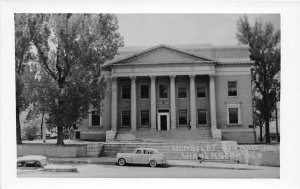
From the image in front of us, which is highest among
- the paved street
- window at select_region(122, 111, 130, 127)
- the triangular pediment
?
the triangular pediment

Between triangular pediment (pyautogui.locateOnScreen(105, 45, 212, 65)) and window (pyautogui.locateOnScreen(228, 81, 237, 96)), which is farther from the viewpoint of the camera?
window (pyautogui.locateOnScreen(228, 81, 237, 96))

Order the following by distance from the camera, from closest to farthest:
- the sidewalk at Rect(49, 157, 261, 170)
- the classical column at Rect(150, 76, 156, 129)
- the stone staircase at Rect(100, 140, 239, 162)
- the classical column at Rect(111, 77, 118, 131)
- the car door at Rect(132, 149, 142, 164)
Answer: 1. the sidewalk at Rect(49, 157, 261, 170)
2. the car door at Rect(132, 149, 142, 164)
3. the stone staircase at Rect(100, 140, 239, 162)
4. the classical column at Rect(111, 77, 118, 131)
5. the classical column at Rect(150, 76, 156, 129)

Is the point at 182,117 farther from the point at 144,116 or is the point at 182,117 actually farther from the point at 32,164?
the point at 32,164

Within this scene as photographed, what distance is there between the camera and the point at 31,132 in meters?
18.2

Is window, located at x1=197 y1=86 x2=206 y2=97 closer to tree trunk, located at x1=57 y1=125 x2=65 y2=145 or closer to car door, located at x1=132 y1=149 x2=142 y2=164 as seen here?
car door, located at x1=132 y1=149 x2=142 y2=164

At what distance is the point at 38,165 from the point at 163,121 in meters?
10.2

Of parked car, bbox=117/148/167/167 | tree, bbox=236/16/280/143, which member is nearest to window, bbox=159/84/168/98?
tree, bbox=236/16/280/143

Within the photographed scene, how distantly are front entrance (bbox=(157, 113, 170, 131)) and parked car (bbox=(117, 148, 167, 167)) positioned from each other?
7.24m

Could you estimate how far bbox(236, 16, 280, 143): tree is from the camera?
665 inches

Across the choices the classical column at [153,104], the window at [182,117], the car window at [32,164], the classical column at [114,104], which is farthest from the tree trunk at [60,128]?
the window at [182,117]

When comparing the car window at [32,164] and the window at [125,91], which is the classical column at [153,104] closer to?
the window at [125,91]

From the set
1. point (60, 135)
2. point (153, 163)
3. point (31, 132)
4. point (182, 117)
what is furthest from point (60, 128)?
point (182, 117)

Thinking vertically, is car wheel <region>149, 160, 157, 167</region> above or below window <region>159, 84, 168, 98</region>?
below
